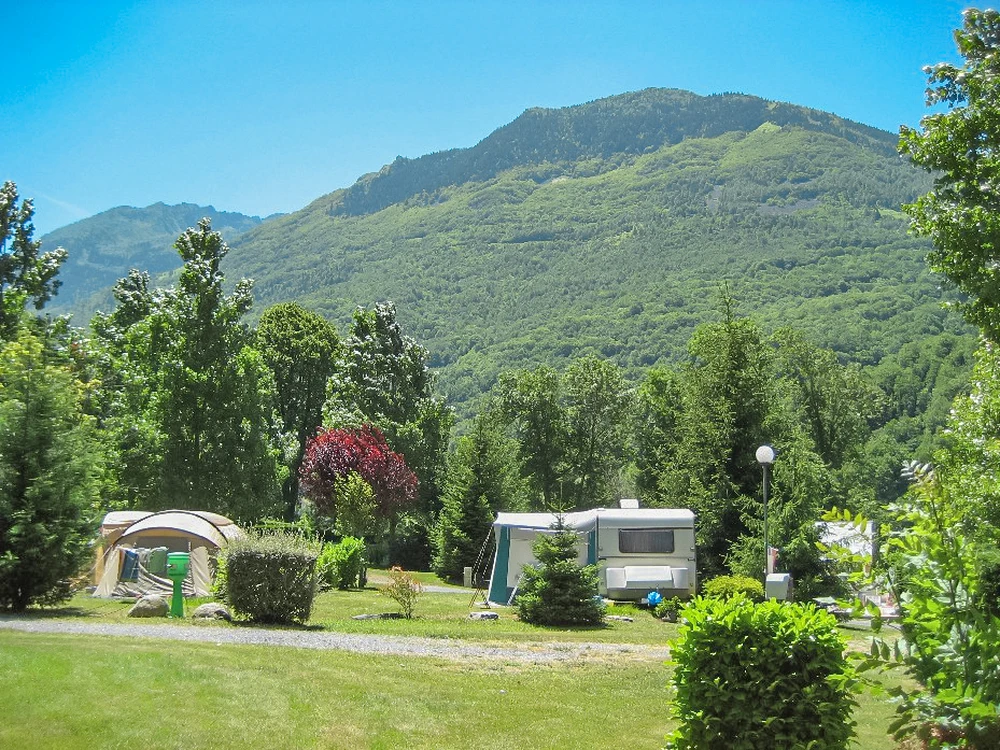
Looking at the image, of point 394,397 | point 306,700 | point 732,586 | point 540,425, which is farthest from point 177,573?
point 540,425

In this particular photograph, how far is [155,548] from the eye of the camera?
2112cm

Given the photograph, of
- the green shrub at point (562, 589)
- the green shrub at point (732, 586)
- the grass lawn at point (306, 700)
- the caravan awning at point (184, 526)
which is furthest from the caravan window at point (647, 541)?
the grass lawn at point (306, 700)

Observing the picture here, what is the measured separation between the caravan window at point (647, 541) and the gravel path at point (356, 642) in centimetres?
729

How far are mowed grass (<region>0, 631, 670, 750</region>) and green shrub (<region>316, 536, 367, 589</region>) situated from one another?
1272cm

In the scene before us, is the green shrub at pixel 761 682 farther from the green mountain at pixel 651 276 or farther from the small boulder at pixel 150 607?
the green mountain at pixel 651 276

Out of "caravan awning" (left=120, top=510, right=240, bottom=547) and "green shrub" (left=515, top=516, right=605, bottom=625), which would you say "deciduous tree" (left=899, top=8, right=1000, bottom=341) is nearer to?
"green shrub" (left=515, top=516, right=605, bottom=625)

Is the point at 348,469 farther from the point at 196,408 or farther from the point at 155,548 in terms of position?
the point at 155,548

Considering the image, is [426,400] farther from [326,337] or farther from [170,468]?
[170,468]

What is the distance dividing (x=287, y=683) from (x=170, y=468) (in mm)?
21484

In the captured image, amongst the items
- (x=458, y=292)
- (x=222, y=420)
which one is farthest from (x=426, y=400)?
(x=458, y=292)

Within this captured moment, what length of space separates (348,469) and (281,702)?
2447cm

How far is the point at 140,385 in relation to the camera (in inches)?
1228

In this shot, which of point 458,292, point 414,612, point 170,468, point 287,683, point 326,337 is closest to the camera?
point 287,683

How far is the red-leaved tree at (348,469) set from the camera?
1324 inches
